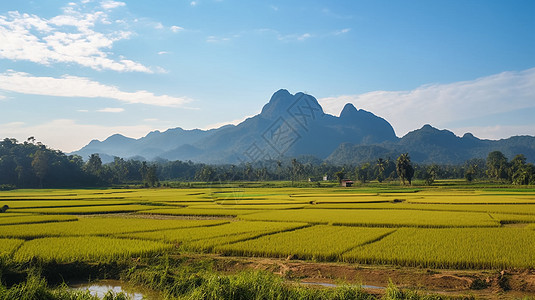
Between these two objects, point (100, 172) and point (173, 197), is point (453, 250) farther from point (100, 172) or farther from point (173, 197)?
point (100, 172)

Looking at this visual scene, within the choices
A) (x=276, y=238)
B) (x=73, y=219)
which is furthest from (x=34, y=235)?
(x=276, y=238)

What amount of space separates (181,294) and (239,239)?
5.07 meters

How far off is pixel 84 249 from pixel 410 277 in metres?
9.27

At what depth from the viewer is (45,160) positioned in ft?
248

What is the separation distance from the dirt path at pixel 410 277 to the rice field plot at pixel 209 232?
3.38 m

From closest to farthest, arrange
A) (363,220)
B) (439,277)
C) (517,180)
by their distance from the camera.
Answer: (439,277) < (363,220) < (517,180)

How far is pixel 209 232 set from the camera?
591 inches

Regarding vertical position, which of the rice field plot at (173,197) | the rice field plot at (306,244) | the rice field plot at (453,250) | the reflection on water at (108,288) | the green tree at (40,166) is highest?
the green tree at (40,166)

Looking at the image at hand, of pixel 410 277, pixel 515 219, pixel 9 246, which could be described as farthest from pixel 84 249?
pixel 515 219

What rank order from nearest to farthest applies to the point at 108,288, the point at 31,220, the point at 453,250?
the point at 108,288
the point at 453,250
the point at 31,220

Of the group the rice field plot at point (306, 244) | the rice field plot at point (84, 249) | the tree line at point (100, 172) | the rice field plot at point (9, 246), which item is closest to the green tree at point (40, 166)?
the tree line at point (100, 172)

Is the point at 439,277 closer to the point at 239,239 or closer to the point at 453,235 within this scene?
the point at 453,235

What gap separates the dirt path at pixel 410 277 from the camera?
333 inches

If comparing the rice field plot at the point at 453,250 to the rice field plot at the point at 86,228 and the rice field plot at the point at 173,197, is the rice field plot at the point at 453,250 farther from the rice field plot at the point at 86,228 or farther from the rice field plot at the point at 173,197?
the rice field plot at the point at 173,197
